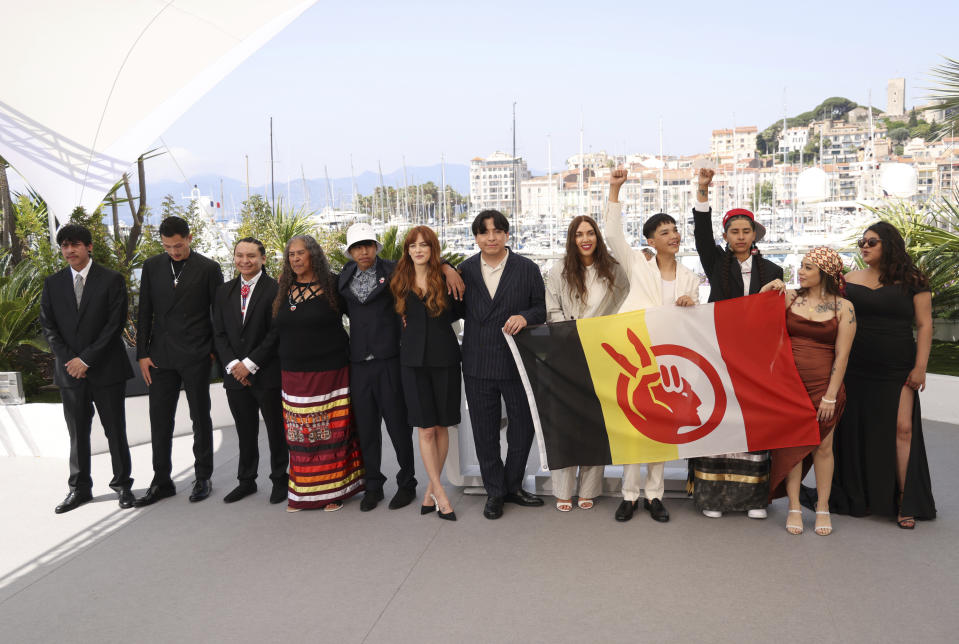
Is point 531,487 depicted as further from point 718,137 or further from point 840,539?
A: point 718,137

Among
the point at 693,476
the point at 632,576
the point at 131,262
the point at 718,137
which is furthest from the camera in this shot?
the point at 718,137

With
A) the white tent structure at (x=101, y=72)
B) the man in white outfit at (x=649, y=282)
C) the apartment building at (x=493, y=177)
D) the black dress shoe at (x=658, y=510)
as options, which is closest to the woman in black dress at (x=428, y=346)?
the man in white outfit at (x=649, y=282)

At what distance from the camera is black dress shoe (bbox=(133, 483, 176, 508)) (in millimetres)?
4406

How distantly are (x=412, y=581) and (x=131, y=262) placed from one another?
6.06 meters

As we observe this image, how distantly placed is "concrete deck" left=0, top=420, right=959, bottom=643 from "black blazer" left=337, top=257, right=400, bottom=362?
916 mm

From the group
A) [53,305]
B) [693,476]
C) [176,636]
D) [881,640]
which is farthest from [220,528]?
A: [881,640]

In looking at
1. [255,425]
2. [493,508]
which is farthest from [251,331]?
[493,508]

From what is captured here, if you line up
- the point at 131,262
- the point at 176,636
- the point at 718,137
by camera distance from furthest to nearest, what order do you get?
the point at 718,137
the point at 131,262
the point at 176,636

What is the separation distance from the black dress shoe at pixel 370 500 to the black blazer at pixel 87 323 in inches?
64.7

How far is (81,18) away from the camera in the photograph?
7.08 meters

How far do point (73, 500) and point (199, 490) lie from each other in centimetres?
72

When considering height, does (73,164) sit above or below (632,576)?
above

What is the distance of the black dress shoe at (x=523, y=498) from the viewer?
414cm

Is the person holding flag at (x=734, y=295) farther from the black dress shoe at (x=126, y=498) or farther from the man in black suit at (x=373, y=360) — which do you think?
the black dress shoe at (x=126, y=498)
